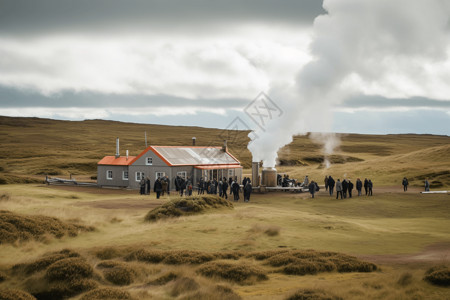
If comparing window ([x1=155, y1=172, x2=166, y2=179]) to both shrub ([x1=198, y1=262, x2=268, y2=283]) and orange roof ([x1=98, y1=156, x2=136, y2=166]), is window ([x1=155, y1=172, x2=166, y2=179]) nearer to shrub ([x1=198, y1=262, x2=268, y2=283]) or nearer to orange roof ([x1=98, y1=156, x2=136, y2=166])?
orange roof ([x1=98, y1=156, x2=136, y2=166])

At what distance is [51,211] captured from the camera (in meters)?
27.2

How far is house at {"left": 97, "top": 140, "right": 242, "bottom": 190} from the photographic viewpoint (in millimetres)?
49844

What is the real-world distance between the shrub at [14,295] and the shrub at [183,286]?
4.00 metres

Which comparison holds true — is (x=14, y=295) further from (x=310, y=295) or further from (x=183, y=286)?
(x=310, y=295)

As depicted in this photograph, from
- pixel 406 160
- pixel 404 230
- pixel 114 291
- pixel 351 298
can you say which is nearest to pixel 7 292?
pixel 114 291

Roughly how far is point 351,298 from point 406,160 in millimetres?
66252

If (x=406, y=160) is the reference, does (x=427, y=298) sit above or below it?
below

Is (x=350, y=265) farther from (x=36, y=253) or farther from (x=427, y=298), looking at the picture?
(x=36, y=253)

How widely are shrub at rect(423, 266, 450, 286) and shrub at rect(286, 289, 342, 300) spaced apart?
11.0 feet

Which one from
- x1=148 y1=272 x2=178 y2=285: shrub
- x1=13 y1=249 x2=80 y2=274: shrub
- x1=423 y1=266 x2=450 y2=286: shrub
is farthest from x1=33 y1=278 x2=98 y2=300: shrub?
x1=423 y1=266 x2=450 y2=286: shrub

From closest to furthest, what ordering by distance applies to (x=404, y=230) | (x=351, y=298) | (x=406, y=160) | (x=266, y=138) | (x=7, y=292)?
(x=351, y=298) < (x=7, y=292) < (x=404, y=230) < (x=266, y=138) < (x=406, y=160)

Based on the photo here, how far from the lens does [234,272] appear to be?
1477cm

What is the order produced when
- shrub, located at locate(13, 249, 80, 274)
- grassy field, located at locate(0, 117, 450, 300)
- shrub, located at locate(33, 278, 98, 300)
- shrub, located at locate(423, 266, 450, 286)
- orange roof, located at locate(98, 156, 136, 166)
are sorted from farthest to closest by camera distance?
orange roof, located at locate(98, 156, 136, 166) < shrub, located at locate(13, 249, 80, 274) < shrub, located at locate(33, 278, 98, 300) < grassy field, located at locate(0, 117, 450, 300) < shrub, located at locate(423, 266, 450, 286)

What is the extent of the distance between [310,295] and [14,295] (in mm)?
8156
